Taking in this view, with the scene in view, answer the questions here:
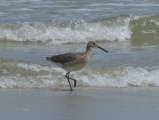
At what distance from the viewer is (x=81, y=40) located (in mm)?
15281

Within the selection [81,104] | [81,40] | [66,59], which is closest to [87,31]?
[81,40]

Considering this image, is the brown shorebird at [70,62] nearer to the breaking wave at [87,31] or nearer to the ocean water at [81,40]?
the ocean water at [81,40]

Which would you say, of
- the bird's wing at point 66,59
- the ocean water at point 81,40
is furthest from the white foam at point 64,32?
the bird's wing at point 66,59

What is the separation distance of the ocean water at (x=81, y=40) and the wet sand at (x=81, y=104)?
45cm

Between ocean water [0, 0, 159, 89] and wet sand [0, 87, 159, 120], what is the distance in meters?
0.45

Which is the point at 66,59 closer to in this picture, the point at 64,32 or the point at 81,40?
the point at 81,40

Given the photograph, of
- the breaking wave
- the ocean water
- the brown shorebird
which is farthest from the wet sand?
the breaking wave

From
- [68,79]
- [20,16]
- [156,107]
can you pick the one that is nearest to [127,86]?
[68,79]

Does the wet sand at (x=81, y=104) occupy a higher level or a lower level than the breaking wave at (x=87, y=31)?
higher

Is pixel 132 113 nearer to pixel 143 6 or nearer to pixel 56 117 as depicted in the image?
pixel 56 117

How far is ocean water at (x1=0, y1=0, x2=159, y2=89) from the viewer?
1019cm

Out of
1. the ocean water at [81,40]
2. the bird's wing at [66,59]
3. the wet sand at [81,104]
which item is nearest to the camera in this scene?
the wet sand at [81,104]

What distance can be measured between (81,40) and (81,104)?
6798 mm

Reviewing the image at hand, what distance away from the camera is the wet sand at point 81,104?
788cm
